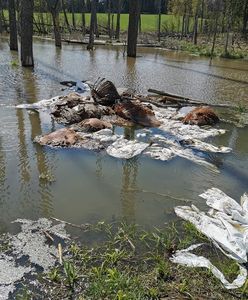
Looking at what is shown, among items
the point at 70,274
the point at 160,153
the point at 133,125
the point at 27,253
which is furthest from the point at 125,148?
the point at 70,274

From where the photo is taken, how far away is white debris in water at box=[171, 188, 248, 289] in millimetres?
3553

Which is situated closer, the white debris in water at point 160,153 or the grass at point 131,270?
the grass at point 131,270

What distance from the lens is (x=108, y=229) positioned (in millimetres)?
4047

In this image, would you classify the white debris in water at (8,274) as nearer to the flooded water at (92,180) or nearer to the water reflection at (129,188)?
the flooded water at (92,180)

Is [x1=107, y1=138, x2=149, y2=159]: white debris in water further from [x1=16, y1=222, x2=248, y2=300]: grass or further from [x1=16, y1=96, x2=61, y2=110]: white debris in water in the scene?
[x1=16, y1=96, x2=61, y2=110]: white debris in water

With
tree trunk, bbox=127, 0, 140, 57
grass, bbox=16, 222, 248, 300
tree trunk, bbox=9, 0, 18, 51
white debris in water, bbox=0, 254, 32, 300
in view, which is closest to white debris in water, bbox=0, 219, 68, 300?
white debris in water, bbox=0, 254, 32, 300

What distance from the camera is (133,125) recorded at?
7832 millimetres

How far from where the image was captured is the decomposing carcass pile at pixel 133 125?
21.0 ft

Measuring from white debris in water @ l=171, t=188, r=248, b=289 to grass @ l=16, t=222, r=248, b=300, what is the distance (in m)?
0.08

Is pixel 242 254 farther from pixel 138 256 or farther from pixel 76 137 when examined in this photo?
pixel 76 137

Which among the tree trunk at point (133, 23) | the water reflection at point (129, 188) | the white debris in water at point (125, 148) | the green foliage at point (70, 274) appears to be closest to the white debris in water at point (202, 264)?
the water reflection at point (129, 188)

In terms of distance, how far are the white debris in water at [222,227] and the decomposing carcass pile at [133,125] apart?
134cm

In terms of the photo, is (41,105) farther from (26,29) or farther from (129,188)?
(26,29)

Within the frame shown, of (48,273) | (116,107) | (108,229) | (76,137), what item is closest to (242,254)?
(108,229)
